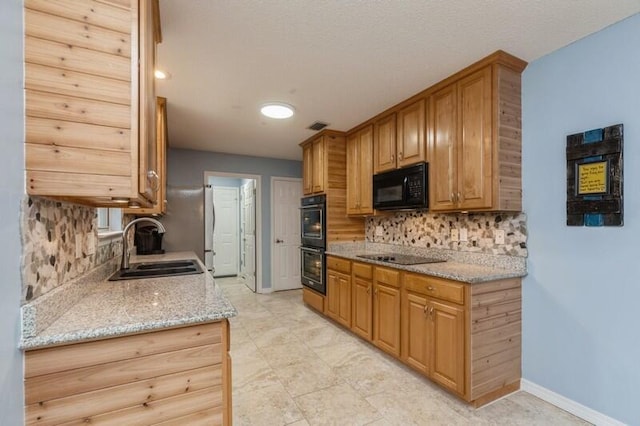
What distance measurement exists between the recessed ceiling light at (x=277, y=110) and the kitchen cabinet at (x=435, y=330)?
1.95 meters

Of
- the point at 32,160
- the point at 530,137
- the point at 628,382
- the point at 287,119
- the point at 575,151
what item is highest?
the point at 287,119

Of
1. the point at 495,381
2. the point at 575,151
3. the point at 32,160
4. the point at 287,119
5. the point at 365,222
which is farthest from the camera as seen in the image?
the point at 365,222

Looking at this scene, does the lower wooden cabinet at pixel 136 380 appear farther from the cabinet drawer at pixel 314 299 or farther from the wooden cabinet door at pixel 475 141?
the cabinet drawer at pixel 314 299

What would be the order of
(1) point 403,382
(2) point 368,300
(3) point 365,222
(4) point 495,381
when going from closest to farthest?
(4) point 495,381 → (1) point 403,382 → (2) point 368,300 → (3) point 365,222

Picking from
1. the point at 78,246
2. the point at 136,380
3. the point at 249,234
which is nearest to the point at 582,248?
the point at 136,380

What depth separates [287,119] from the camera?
11.1 ft

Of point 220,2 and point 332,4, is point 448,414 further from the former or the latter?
point 220,2

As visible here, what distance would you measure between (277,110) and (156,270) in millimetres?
1826

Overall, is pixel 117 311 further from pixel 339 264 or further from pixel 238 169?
pixel 238 169

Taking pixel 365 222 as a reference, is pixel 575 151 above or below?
above

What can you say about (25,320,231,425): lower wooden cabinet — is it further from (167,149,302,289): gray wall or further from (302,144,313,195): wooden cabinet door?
(167,149,302,289): gray wall

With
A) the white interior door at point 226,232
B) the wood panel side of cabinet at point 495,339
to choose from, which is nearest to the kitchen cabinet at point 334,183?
the wood panel side of cabinet at point 495,339

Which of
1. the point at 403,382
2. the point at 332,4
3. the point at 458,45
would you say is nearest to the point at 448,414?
the point at 403,382

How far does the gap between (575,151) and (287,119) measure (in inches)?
101
